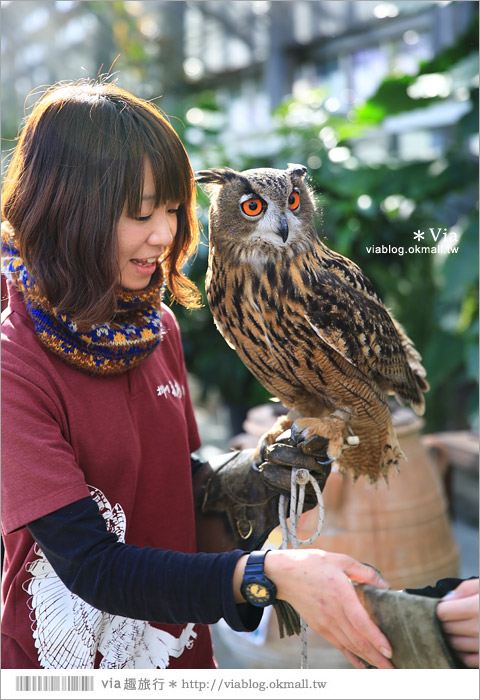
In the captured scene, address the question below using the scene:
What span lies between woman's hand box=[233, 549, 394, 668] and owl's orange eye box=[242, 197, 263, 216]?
17.8 inches

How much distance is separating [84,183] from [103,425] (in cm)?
34

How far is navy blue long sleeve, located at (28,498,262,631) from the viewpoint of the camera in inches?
29.3

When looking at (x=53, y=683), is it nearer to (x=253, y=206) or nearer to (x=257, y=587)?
(x=257, y=587)

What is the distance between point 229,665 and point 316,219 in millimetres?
1446

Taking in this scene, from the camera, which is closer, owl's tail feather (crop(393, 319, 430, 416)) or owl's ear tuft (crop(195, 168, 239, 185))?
owl's ear tuft (crop(195, 168, 239, 185))

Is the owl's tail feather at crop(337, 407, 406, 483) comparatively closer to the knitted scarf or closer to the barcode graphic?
the knitted scarf

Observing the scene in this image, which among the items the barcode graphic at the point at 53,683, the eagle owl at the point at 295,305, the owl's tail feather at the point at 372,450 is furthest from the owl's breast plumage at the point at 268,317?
the barcode graphic at the point at 53,683

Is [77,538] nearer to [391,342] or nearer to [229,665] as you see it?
[391,342]

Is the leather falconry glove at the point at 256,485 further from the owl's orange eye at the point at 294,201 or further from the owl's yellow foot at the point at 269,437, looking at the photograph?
the owl's orange eye at the point at 294,201

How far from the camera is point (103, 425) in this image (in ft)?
2.99

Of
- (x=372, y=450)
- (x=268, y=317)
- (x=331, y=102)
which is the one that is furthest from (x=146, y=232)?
(x=331, y=102)

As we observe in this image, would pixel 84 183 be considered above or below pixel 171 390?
above

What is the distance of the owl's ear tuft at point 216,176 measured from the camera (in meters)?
0.88

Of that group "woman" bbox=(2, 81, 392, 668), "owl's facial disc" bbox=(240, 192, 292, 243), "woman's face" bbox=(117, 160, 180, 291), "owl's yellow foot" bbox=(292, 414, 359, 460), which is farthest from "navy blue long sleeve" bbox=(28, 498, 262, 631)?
Result: "owl's facial disc" bbox=(240, 192, 292, 243)
